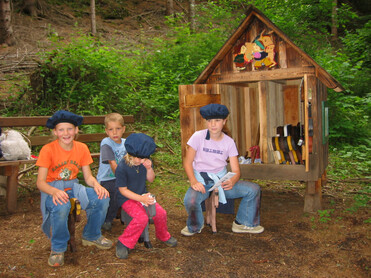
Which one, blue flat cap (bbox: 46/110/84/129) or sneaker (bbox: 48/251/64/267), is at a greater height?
blue flat cap (bbox: 46/110/84/129)

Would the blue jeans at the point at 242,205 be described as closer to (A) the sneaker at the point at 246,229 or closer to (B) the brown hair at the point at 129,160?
(A) the sneaker at the point at 246,229

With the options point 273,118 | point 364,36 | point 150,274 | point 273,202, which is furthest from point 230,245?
point 364,36

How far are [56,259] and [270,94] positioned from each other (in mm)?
3773

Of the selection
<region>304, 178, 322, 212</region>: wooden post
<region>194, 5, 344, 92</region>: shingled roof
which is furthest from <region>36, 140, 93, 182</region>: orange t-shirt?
<region>304, 178, 322, 212</region>: wooden post

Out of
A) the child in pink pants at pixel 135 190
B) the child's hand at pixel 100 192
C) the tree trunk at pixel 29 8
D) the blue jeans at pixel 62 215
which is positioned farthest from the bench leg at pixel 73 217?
the tree trunk at pixel 29 8

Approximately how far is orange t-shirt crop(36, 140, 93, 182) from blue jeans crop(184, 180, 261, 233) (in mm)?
1240

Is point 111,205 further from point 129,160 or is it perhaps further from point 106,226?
point 129,160

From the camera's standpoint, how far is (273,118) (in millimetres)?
5477

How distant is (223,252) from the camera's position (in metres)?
3.38

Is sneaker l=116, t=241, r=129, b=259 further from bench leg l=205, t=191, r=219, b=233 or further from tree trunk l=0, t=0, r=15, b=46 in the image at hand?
tree trunk l=0, t=0, r=15, b=46

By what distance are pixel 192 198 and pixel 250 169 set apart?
55.2 inches

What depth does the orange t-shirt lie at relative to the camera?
126 inches

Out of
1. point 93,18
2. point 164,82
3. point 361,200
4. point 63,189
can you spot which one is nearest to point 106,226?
point 63,189

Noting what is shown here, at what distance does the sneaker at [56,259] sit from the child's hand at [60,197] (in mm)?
469
